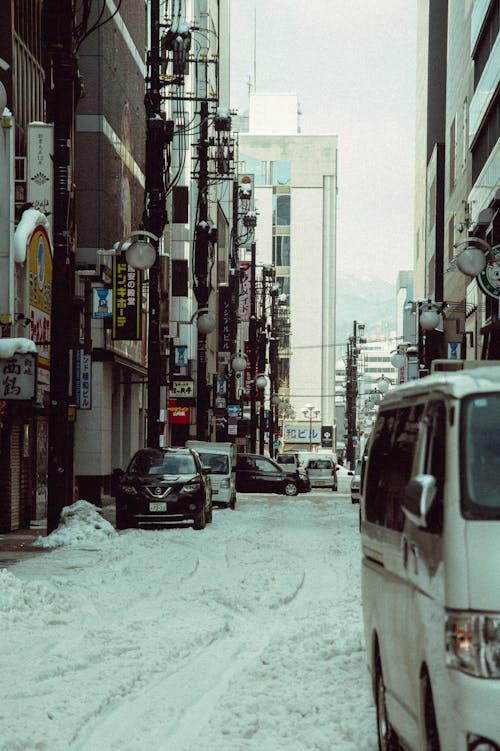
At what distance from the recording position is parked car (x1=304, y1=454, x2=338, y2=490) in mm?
71625

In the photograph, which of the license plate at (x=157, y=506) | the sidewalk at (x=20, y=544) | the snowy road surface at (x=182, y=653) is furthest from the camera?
the license plate at (x=157, y=506)

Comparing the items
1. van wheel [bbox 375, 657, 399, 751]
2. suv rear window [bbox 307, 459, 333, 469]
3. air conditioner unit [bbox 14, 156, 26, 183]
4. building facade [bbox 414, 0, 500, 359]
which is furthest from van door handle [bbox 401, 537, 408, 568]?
suv rear window [bbox 307, 459, 333, 469]

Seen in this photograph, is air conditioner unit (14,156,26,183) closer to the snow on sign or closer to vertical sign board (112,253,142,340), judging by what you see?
the snow on sign

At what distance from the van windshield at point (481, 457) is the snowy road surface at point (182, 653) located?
2709mm

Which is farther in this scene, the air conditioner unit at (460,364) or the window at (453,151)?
the window at (453,151)

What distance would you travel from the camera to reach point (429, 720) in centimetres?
620

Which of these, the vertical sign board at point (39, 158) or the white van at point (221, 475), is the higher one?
the vertical sign board at point (39, 158)

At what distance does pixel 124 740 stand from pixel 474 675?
343cm

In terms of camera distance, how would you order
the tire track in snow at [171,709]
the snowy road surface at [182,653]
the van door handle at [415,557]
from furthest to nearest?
the snowy road surface at [182,653]
the tire track in snow at [171,709]
the van door handle at [415,557]

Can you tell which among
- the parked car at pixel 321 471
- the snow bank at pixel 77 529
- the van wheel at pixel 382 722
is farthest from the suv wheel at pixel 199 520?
the parked car at pixel 321 471

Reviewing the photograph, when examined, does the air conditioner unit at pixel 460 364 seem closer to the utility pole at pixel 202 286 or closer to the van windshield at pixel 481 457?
the van windshield at pixel 481 457

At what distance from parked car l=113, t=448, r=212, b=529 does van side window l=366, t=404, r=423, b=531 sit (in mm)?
20952

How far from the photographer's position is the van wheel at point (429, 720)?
20.1 feet

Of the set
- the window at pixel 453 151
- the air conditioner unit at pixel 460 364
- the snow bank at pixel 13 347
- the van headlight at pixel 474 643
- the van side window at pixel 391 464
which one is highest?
the window at pixel 453 151
